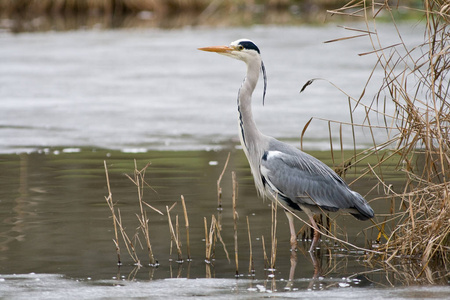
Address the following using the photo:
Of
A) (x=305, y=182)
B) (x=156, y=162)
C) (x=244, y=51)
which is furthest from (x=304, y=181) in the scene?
(x=156, y=162)

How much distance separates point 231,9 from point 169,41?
994 cm

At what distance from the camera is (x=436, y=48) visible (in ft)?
17.2

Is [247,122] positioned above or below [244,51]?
below

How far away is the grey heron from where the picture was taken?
5.66 m

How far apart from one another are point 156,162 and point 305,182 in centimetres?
316

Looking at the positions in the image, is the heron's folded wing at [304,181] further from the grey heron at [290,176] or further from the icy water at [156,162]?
the icy water at [156,162]

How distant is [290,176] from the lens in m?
5.75

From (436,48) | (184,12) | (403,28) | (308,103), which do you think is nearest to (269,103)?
(308,103)

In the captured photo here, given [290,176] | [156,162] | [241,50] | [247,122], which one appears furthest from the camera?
[156,162]

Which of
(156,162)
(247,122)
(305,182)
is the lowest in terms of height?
(156,162)

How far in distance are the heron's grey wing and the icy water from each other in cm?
30

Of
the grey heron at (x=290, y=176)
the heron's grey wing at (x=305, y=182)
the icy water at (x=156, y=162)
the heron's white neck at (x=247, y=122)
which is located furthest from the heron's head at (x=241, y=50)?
the icy water at (x=156, y=162)

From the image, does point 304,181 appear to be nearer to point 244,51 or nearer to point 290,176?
point 290,176

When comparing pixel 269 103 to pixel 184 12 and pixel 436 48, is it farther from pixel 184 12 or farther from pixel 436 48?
pixel 184 12
